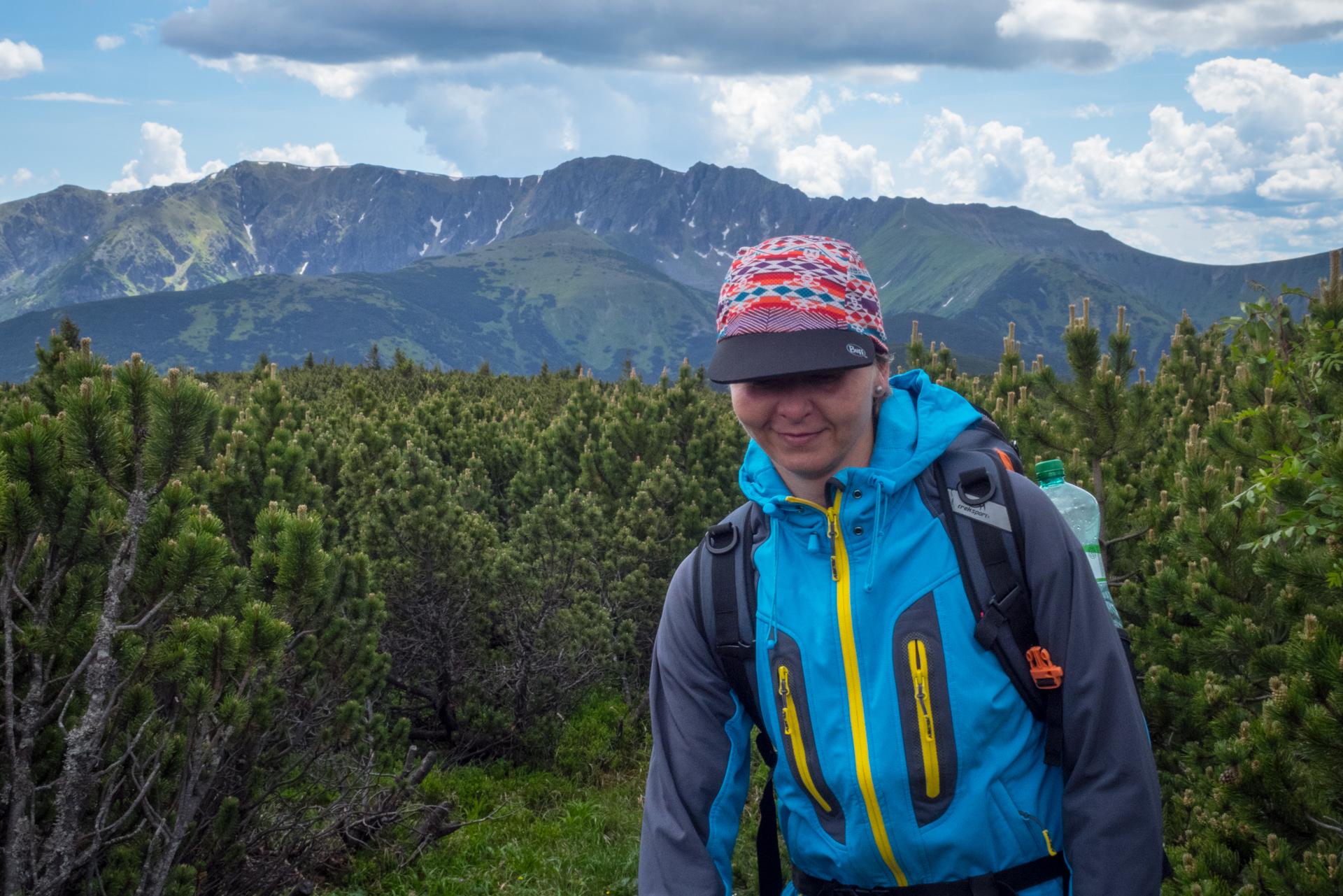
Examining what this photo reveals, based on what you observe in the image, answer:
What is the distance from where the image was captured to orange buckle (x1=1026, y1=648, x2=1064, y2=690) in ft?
5.56

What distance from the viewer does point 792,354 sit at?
70.4 inches

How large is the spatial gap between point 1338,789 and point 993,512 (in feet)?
6.14

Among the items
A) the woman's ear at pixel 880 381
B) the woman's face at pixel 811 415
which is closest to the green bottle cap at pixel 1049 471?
the woman's ear at pixel 880 381

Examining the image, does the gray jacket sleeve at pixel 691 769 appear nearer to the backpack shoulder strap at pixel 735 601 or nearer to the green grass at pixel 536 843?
the backpack shoulder strap at pixel 735 601

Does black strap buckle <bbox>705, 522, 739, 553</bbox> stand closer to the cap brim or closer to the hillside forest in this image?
the cap brim

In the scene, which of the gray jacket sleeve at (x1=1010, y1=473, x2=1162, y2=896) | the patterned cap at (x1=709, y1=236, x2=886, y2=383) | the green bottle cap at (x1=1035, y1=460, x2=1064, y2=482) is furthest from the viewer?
the green bottle cap at (x1=1035, y1=460, x2=1064, y2=482)

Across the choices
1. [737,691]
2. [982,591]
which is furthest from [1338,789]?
[737,691]

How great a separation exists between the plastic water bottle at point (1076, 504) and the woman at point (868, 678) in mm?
723

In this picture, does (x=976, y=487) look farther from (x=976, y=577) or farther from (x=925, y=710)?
(x=925, y=710)

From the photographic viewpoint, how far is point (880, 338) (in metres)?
1.96

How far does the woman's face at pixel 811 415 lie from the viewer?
72.2 inches

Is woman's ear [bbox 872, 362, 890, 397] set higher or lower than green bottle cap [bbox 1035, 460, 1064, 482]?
higher

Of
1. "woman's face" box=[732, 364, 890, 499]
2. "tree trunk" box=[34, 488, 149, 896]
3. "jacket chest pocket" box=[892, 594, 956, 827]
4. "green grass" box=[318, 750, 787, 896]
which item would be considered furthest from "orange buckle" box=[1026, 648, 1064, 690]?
"green grass" box=[318, 750, 787, 896]

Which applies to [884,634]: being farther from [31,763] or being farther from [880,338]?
[31,763]
